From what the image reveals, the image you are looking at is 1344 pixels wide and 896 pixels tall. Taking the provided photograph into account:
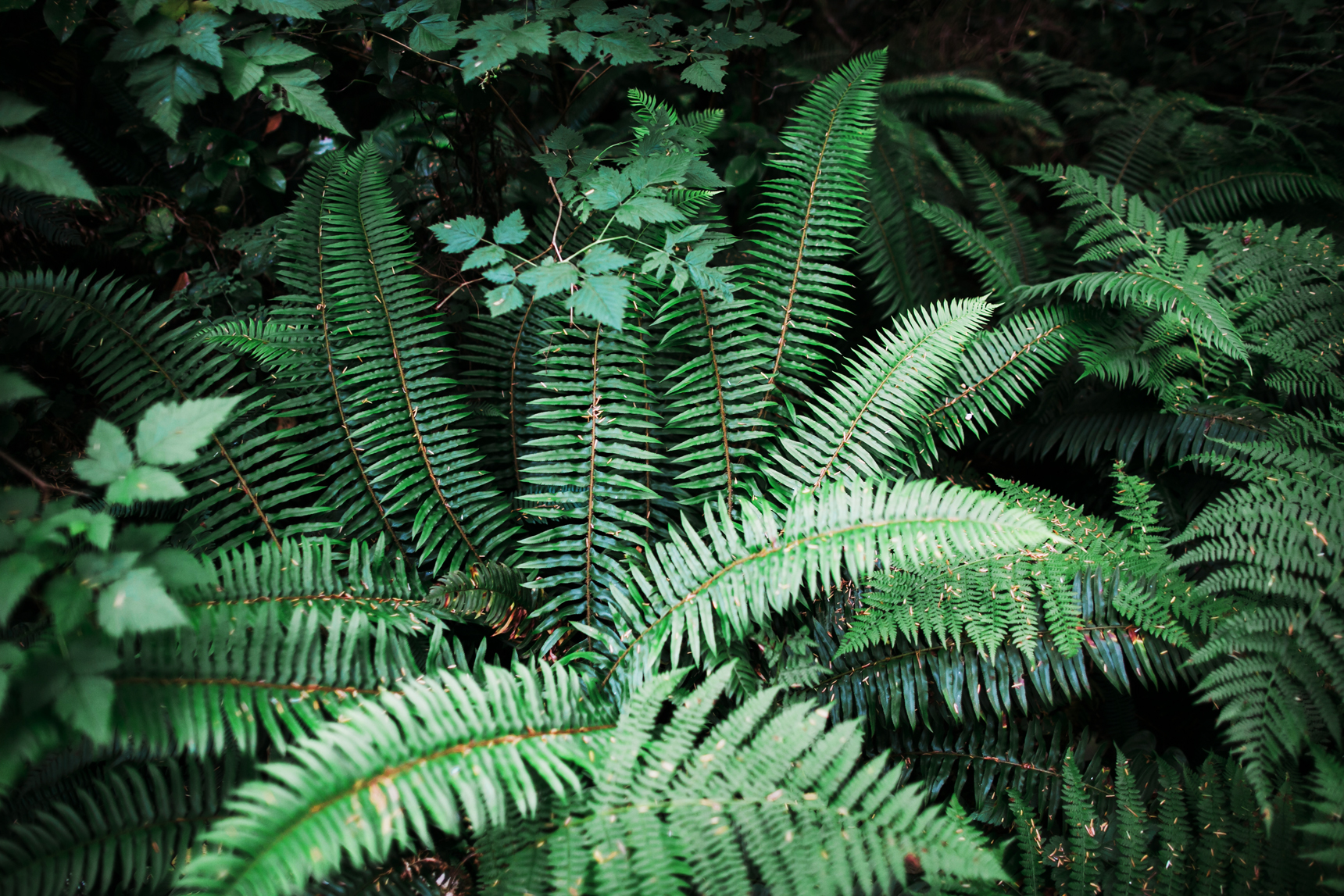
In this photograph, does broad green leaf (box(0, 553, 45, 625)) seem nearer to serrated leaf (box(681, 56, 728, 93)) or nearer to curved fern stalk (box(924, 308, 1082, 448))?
serrated leaf (box(681, 56, 728, 93))

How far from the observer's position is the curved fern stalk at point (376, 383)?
7.13 feet

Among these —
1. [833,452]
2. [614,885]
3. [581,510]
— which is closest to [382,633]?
[581,510]

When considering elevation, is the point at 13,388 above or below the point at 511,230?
below

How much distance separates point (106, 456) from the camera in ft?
4.69

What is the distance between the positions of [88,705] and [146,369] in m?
1.19

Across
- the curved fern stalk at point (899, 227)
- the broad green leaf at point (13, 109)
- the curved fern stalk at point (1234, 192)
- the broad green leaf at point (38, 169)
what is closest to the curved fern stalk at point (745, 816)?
the broad green leaf at point (38, 169)

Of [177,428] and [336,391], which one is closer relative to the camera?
[177,428]

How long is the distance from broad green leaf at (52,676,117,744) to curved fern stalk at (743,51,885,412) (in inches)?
73.0

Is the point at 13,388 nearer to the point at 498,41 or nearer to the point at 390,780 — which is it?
the point at 390,780

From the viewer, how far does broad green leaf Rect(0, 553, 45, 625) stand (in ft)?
4.12

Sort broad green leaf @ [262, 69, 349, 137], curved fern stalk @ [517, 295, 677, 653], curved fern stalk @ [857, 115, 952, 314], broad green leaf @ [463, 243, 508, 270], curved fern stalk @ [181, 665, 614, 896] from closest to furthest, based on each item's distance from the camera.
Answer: curved fern stalk @ [181, 665, 614, 896], broad green leaf @ [463, 243, 508, 270], broad green leaf @ [262, 69, 349, 137], curved fern stalk @ [517, 295, 677, 653], curved fern stalk @ [857, 115, 952, 314]

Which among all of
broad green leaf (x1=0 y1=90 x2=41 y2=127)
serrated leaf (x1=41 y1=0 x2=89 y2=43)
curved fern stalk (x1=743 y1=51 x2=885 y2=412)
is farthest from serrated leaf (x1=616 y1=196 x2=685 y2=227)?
serrated leaf (x1=41 y1=0 x2=89 y2=43)

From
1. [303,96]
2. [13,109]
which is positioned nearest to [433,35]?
[303,96]

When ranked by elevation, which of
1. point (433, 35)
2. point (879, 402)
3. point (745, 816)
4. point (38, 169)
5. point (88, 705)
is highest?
point (433, 35)
